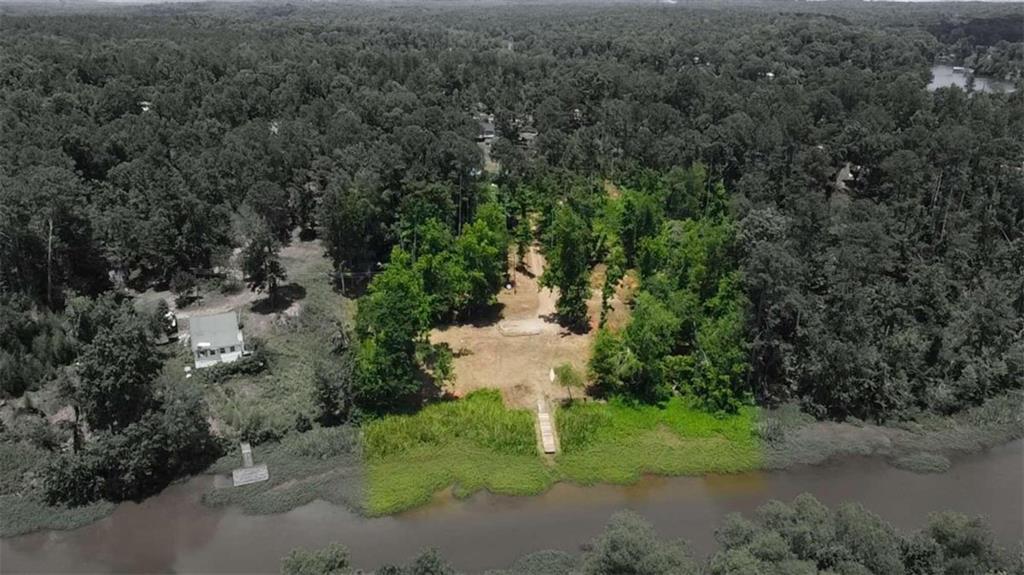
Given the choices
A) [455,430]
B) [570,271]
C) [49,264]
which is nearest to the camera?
[455,430]

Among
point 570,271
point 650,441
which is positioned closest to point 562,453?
point 650,441

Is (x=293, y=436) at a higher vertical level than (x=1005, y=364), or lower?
lower

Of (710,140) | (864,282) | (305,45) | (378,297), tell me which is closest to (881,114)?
(710,140)

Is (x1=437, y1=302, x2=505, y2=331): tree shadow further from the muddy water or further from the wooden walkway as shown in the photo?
the muddy water

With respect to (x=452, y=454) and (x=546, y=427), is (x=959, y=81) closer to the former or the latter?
(x=546, y=427)

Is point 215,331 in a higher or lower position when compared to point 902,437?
→ higher

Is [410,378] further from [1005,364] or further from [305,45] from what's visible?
[305,45]

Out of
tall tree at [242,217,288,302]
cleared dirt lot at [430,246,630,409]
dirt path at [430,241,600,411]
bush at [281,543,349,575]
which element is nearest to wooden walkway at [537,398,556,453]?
dirt path at [430,241,600,411]
